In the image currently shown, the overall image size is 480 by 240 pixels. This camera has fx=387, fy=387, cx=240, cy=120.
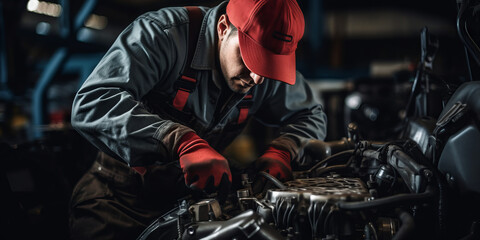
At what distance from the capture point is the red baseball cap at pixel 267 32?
1.11 metres

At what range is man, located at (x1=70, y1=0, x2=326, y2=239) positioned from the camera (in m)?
1.10

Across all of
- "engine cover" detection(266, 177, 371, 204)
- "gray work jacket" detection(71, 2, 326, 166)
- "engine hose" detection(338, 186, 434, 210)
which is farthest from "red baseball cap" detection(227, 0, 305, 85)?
"engine hose" detection(338, 186, 434, 210)

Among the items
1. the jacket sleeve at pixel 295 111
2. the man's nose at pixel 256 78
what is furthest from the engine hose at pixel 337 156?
the man's nose at pixel 256 78

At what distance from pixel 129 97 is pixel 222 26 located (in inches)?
16.1

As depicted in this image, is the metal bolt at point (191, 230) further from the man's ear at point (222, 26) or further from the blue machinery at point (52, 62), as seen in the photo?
the blue machinery at point (52, 62)

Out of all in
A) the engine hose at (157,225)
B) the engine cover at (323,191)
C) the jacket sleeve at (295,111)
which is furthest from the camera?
the jacket sleeve at (295,111)

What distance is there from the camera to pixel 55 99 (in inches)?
217

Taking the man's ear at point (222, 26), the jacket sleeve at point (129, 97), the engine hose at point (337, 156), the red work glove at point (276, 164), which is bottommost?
the red work glove at point (276, 164)

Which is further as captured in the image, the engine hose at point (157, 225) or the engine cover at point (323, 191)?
the engine hose at point (157, 225)

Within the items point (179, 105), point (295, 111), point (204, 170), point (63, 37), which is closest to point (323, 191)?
point (204, 170)

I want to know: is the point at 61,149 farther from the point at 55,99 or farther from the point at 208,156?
the point at 55,99

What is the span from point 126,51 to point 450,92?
1.04m

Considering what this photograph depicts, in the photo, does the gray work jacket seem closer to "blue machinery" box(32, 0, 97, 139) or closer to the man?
the man

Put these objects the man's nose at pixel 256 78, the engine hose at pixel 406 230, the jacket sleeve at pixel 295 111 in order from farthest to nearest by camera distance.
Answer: the jacket sleeve at pixel 295 111
the man's nose at pixel 256 78
the engine hose at pixel 406 230
